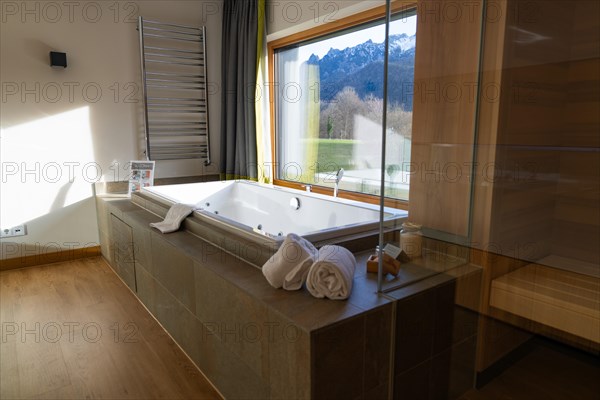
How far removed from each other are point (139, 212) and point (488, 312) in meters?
2.26

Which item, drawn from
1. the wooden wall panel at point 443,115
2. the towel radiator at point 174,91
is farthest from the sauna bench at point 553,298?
the towel radiator at point 174,91

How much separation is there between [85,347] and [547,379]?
7.04 feet

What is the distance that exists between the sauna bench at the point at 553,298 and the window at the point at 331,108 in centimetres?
148

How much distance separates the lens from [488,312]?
1.77 meters

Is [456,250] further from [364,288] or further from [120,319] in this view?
[120,319]

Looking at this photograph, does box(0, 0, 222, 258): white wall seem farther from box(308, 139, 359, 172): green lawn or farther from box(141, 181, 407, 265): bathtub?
box(308, 139, 359, 172): green lawn

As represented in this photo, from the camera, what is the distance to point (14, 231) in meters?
3.44

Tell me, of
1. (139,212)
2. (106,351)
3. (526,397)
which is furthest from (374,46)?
(106,351)

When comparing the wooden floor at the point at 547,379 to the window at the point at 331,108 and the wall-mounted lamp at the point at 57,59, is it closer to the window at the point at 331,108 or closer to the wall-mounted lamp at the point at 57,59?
the window at the point at 331,108

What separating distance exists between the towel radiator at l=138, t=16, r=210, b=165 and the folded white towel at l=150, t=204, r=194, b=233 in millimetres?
1649

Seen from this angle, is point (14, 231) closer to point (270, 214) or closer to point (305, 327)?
point (270, 214)

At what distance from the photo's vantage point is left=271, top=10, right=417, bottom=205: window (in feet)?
10.1

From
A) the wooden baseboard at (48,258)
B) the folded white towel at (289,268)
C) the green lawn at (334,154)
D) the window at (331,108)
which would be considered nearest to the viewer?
the folded white towel at (289,268)

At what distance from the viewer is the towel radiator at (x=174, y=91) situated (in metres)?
3.93
